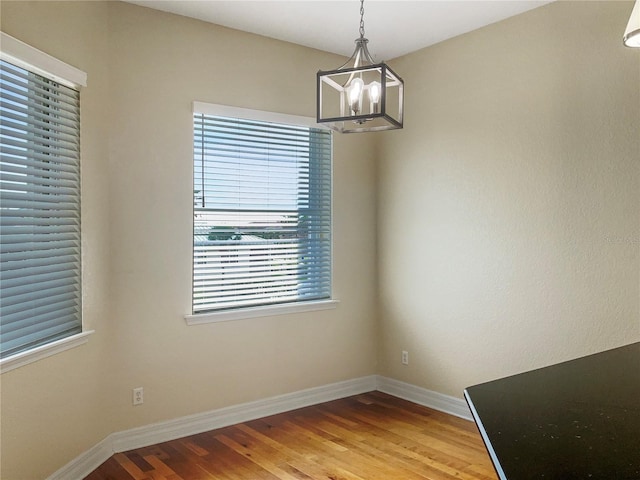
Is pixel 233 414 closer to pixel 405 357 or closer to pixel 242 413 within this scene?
pixel 242 413

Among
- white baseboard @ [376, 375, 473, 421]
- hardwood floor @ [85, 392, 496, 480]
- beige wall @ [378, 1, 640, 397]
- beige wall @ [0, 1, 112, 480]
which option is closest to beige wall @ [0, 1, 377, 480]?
beige wall @ [0, 1, 112, 480]

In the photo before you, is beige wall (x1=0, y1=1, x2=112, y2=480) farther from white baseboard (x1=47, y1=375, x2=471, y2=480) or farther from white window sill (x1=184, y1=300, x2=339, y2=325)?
white window sill (x1=184, y1=300, x2=339, y2=325)

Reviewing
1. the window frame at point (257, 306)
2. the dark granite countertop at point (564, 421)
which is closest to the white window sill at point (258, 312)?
the window frame at point (257, 306)

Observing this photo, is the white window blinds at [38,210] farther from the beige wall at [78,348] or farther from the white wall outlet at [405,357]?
the white wall outlet at [405,357]

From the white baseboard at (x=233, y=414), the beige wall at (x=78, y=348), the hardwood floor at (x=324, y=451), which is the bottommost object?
the hardwood floor at (x=324, y=451)

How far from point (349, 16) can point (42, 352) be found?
2737 millimetres

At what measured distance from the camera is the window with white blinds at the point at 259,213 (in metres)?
3.58

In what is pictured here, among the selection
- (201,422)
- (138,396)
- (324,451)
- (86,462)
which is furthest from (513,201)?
(86,462)

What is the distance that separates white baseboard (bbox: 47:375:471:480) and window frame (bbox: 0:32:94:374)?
0.66 meters

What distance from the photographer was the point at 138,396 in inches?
130

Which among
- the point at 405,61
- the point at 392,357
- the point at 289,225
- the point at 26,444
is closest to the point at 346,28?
the point at 405,61

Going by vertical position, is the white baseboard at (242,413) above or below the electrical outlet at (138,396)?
below

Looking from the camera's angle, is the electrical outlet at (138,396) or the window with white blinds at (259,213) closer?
the electrical outlet at (138,396)

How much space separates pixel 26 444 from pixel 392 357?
2766 mm
